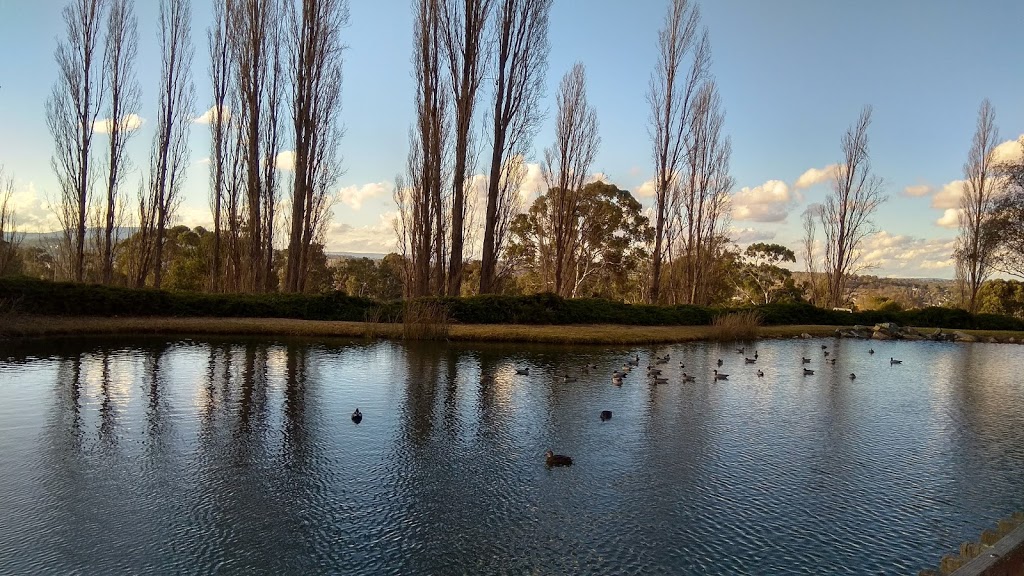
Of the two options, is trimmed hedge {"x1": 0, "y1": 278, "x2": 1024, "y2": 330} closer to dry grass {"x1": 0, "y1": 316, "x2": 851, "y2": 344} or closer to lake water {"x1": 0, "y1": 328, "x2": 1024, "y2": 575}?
dry grass {"x1": 0, "y1": 316, "x2": 851, "y2": 344}

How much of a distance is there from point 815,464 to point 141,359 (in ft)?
33.2

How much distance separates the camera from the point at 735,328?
55.9 ft

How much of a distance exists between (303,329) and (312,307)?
7.23 ft

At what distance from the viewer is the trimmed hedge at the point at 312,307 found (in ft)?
45.6

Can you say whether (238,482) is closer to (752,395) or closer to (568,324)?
(752,395)

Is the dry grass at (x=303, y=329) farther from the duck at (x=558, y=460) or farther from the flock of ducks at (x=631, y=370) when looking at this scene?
the duck at (x=558, y=460)

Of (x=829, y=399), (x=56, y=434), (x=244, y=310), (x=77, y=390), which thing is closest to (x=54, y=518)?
(x=56, y=434)

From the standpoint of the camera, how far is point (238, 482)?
14.5ft

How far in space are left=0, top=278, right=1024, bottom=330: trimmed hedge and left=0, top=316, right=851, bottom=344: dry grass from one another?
59 centimetres

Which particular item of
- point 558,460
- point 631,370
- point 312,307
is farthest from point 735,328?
point 558,460

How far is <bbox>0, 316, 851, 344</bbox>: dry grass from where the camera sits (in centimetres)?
1278

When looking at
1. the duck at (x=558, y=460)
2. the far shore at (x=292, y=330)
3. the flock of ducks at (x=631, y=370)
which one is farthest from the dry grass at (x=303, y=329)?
the duck at (x=558, y=460)

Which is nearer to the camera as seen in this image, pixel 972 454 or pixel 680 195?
pixel 972 454

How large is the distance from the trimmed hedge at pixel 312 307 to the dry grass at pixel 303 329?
59 cm
